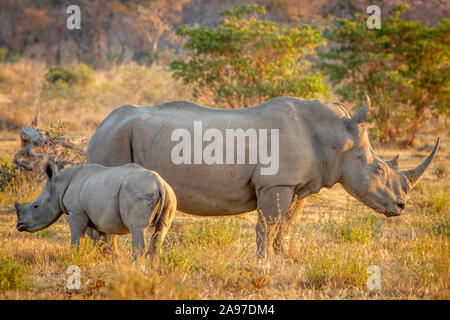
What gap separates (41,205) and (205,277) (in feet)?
6.02

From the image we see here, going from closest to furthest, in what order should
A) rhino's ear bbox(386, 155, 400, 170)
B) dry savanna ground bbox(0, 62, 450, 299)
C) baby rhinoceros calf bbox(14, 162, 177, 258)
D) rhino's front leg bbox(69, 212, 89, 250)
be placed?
dry savanna ground bbox(0, 62, 450, 299), baby rhinoceros calf bbox(14, 162, 177, 258), rhino's front leg bbox(69, 212, 89, 250), rhino's ear bbox(386, 155, 400, 170)

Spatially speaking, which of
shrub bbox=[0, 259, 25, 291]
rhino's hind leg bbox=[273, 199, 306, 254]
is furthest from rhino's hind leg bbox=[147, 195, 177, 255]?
rhino's hind leg bbox=[273, 199, 306, 254]

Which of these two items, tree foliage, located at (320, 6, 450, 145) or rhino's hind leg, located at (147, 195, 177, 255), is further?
tree foliage, located at (320, 6, 450, 145)

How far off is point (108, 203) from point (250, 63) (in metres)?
11.1

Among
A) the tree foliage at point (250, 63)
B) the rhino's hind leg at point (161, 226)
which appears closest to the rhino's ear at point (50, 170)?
the rhino's hind leg at point (161, 226)

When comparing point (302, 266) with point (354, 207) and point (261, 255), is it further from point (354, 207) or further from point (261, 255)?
point (354, 207)

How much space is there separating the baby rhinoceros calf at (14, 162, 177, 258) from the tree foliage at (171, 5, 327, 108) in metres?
9.86

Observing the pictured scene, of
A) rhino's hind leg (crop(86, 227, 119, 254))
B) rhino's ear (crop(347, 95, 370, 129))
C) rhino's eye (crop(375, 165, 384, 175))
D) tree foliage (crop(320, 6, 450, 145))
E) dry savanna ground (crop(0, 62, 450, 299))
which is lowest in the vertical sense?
dry savanna ground (crop(0, 62, 450, 299))

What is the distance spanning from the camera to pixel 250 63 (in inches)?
635

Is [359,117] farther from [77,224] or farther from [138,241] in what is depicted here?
[77,224]

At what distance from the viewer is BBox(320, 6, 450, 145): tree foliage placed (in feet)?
54.4

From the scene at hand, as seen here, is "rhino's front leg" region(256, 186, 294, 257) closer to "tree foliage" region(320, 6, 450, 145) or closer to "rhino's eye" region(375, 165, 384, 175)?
"rhino's eye" region(375, 165, 384, 175)

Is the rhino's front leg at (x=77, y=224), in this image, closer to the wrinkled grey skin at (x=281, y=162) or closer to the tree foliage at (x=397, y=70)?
the wrinkled grey skin at (x=281, y=162)
